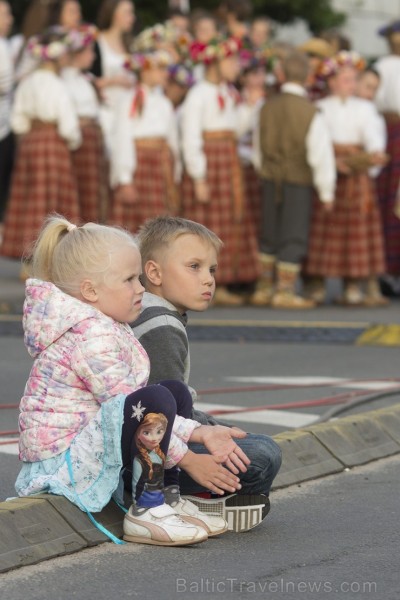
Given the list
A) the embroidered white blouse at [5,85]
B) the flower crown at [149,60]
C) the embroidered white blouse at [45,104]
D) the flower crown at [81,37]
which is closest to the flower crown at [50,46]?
the flower crown at [81,37]

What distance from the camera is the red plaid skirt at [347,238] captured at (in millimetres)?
15117

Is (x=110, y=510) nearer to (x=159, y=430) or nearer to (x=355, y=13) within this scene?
(x=159, y=430)

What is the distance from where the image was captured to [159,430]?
5.17 metres

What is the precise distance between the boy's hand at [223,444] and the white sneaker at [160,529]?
216 mm

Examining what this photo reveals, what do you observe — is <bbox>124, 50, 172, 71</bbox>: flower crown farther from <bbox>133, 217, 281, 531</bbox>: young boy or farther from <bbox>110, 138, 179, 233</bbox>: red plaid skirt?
<bbox>133, 217, 281, 531</bbox>: young boy

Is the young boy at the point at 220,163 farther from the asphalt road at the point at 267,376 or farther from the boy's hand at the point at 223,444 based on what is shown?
the boy's hand at the point at 223,444

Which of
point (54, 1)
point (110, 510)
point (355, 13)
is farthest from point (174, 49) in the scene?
point (355, 13)

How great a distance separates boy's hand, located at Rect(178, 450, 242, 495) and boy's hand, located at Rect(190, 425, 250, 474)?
0.03 metres

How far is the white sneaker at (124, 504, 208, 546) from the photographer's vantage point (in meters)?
5.25

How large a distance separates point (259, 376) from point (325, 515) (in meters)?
4.06

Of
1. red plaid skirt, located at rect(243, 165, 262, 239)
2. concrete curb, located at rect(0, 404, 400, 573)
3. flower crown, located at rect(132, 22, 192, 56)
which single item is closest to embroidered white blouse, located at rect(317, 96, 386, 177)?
red plaid skirt, located at rect(243, 165, 262, 239)

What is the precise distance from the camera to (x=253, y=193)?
50.6ft

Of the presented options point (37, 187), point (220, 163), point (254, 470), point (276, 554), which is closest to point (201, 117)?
point (220, 163)

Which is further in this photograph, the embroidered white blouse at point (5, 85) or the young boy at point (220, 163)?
the embroidered white blouse at point (5, 85)
